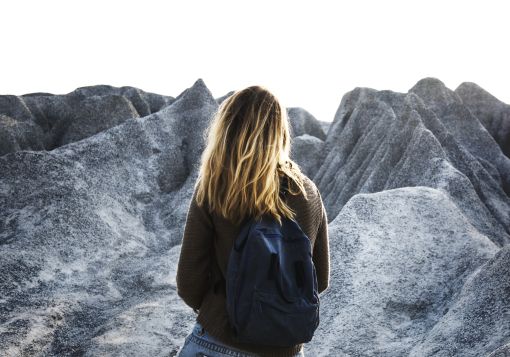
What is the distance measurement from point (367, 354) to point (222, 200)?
14.3ft

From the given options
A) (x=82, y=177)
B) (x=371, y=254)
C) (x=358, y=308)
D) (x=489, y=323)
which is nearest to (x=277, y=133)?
(x=489, y=323)

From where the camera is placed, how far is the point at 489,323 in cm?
537

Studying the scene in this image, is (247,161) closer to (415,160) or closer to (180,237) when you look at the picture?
(180,237)

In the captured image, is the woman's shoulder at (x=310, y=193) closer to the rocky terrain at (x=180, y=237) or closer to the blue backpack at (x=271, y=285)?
the blue backpack at (x=271, y=285)

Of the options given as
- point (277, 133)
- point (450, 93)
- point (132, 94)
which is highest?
point (277, 133)

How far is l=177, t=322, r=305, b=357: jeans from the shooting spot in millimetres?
2430

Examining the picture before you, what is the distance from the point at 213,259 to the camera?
8.40ft

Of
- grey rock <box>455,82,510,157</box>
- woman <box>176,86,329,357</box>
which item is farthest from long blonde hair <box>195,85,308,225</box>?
grey rock <box>455,82,510,157</box>

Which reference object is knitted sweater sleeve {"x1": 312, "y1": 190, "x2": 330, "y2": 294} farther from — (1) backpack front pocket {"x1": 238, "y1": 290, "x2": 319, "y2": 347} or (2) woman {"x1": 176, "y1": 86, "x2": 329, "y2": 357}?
(1) backpack front pocket {"x1": 238, "y1": 290, "x2": 319, "y2": 347}

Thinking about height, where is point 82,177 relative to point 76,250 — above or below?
above

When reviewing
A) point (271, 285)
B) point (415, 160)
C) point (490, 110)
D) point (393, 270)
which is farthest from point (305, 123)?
point (271, 285)

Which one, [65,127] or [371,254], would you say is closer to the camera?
[371,254]

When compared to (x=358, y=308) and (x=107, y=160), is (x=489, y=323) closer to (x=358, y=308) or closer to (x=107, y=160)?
(x=358, y=308)

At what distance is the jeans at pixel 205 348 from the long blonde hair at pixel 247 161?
1.73ft
